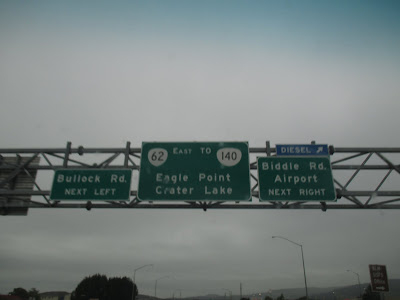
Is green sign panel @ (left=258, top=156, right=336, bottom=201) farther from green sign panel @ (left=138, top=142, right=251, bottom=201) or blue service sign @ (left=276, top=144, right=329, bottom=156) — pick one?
green sign panel @ (left=138, top=142, right=251, bottom=201)

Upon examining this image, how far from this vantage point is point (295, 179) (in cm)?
1171

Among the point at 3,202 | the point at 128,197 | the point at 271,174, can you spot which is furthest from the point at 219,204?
the point at 3,202

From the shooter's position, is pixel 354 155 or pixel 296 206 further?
pixel 354 155

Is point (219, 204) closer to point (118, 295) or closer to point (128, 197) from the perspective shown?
point (128, 197)

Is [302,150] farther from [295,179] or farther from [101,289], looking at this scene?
[101,289]

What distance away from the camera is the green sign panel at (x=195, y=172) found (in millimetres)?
11516

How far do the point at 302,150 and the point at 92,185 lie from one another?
8241 millimetres

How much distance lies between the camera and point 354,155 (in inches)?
493

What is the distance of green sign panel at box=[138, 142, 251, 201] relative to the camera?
37.8ft

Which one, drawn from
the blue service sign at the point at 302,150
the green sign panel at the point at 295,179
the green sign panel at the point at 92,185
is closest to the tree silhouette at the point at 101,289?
the green sign panel at the point at 92,185

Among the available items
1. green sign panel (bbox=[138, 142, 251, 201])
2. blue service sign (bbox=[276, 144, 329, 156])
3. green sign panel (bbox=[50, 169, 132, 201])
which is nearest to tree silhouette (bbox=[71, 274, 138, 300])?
green sign panel (bbox=[50, 169, 132, 201])

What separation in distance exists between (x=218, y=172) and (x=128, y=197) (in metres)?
3.48

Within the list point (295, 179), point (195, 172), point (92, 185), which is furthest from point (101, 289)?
point (295, 179)

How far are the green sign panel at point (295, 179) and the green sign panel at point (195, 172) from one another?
697 mm
